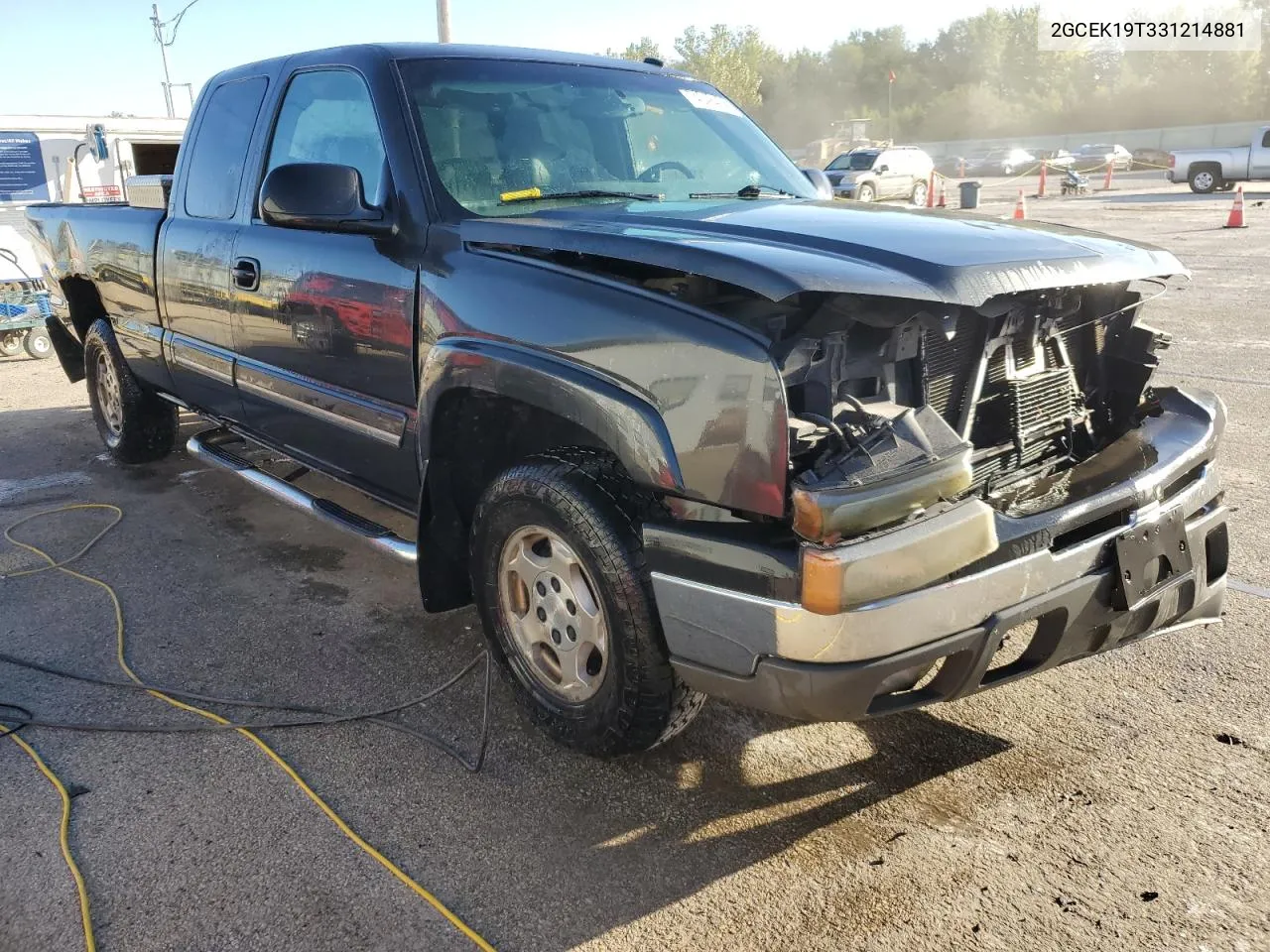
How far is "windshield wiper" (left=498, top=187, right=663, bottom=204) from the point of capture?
3223 millimetres

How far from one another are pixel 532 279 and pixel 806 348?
33.0 inches

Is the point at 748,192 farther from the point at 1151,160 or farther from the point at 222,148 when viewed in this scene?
the point at 1151,160

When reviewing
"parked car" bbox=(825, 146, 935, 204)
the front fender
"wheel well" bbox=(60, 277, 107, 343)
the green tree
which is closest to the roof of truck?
the front fender

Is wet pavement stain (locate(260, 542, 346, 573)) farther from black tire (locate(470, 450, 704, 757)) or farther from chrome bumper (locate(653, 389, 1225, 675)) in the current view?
chrome bumper (locate(653, 389, 1225, 675))

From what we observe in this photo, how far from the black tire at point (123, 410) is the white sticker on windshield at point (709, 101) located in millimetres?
3483

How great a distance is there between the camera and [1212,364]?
7434 mm


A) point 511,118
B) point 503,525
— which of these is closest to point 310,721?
point 503,525

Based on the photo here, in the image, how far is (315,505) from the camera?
3.81m

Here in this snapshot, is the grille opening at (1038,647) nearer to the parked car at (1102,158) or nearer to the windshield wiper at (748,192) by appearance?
the windshield wiper at (748,192)

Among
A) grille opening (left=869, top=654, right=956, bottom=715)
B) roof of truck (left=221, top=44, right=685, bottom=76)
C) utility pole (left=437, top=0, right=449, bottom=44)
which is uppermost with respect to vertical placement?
utility pole (left=437, top=0, right=449, bottom=44)

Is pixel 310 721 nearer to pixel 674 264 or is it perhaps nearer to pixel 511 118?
pixel 674 264

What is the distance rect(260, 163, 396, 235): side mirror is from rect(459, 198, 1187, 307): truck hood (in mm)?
352

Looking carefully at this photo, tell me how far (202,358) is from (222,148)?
0.91 metres

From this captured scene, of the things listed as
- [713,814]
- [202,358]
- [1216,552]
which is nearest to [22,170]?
[202,358]
